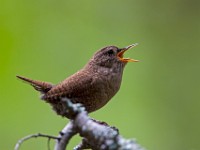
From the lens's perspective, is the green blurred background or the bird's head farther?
the green blurred background

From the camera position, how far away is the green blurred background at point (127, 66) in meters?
4.05

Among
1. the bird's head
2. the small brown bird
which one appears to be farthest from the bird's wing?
the bird's head

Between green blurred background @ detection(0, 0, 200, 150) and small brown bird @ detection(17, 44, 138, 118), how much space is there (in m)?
0.54

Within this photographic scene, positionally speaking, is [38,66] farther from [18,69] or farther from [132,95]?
[132,95]

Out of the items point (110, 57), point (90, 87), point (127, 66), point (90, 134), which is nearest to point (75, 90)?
point (90, 87)

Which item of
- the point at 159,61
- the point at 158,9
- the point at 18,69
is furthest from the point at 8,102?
the point at 158,9

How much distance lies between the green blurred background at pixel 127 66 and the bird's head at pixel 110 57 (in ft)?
1.89

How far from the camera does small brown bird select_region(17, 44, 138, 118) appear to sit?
304 cm

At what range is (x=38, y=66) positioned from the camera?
4.26 meters

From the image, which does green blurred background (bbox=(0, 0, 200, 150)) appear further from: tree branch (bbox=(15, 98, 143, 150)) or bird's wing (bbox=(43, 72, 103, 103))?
tree branch (bbox=(15, 98, 143, 150))

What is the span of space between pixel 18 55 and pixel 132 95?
1.10m

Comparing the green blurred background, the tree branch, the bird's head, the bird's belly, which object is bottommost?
the tree branch

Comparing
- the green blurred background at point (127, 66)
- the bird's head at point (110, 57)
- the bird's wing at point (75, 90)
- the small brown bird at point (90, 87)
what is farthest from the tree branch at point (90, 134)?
the green blurred background at point (127, 66)

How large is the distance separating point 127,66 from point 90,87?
5.11 feet
